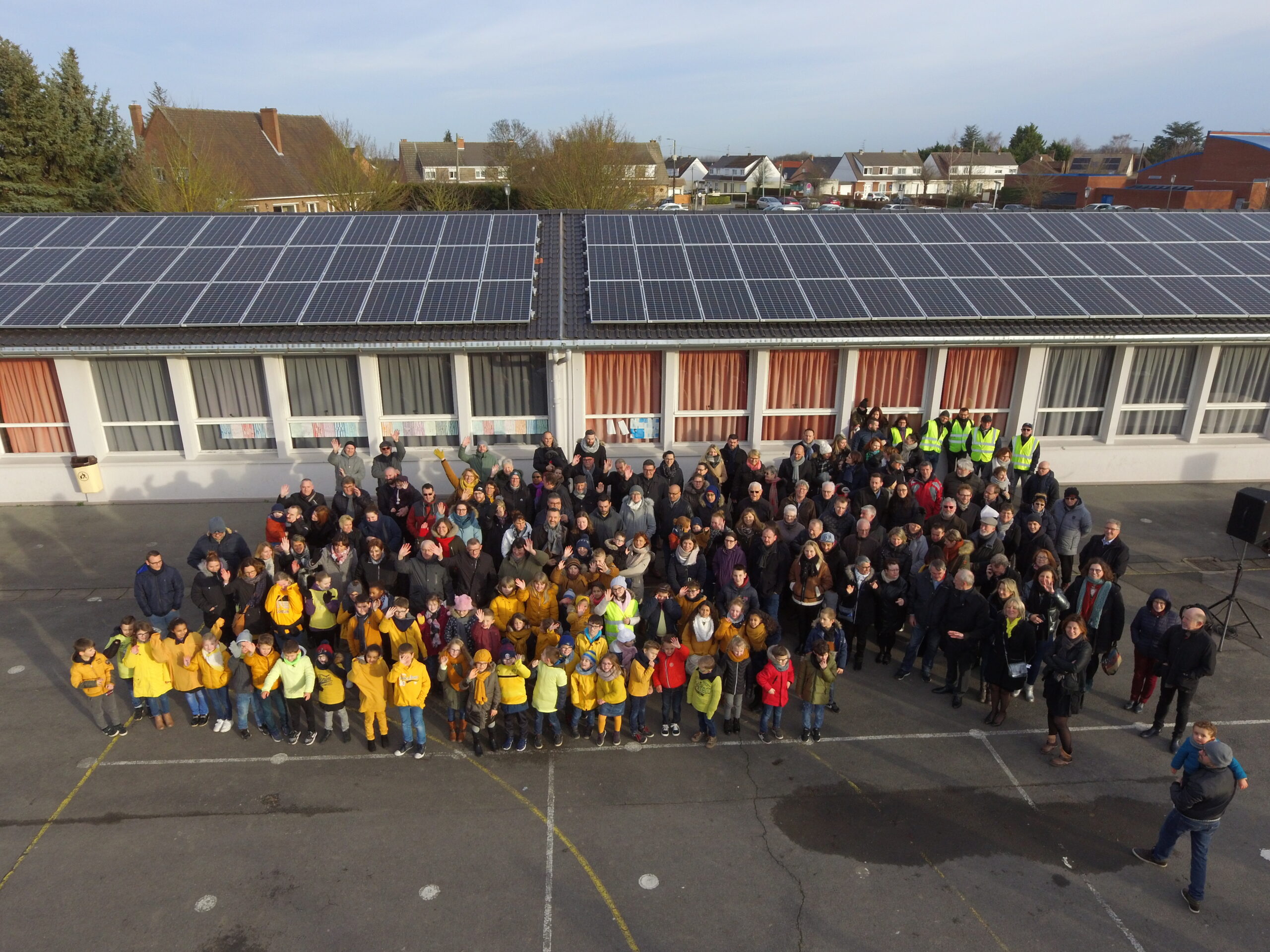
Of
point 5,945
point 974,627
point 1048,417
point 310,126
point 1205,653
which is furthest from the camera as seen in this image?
point 310,126

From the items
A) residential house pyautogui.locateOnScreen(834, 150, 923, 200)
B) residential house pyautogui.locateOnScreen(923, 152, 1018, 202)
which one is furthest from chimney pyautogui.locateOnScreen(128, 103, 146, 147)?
residential house pyautogui.locateOnScreen(834, 150, 923, 200)

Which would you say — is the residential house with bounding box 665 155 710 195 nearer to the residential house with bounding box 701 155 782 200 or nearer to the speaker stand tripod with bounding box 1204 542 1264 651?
the residential house with bounding box 701 155 782 200

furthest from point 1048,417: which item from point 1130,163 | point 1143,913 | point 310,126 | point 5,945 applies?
point 1130,163

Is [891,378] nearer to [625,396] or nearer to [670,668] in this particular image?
[625,396]

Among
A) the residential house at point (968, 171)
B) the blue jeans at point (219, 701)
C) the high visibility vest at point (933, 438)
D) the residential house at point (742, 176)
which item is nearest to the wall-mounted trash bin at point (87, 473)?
the blue jeans at point (219, 701)

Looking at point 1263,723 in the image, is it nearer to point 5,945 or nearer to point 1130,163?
point 5,945
